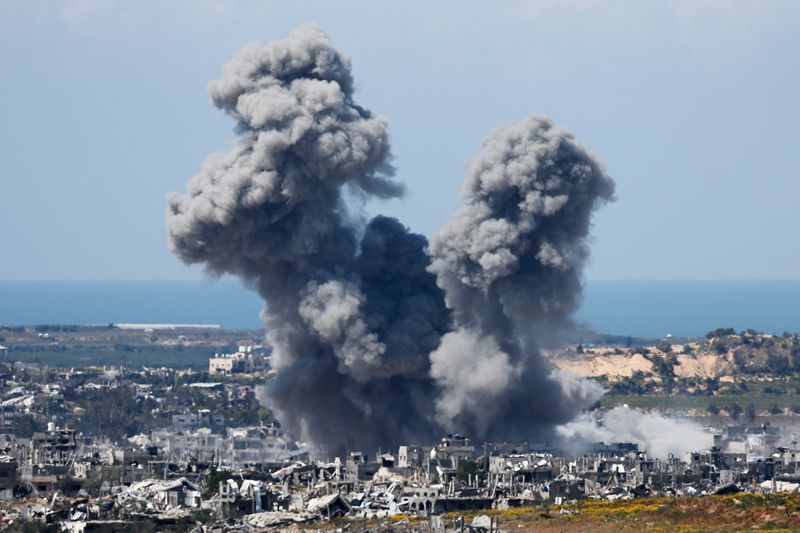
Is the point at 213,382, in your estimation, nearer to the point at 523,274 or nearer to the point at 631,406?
the point at 631,406

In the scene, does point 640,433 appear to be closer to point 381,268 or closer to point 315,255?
point 381,268

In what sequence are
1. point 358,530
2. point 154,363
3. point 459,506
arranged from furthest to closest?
point 154,363
point 459,506
point 358,530

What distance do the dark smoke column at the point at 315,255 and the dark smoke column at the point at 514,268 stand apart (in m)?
1.33

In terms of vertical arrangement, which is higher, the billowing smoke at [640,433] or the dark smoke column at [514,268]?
the dark smoke column at [514,268]

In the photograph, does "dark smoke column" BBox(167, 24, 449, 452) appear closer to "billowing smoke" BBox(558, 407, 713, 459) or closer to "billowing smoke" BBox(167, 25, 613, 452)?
"billowing smoke" BBox(167, 25, 613, 452)

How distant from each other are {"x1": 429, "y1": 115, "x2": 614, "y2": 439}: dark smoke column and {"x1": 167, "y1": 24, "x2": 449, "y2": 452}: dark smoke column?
133 cm

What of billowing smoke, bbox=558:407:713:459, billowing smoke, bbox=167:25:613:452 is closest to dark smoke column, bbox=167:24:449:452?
billowing smoke, bbox=167:25:613:452

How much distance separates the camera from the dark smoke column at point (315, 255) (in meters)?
86.2

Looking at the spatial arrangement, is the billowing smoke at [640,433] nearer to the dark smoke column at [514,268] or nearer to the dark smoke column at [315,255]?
the dark smoke column at [514,268]

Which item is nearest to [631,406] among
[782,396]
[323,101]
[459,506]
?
[782,396]

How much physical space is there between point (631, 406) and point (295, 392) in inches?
1385

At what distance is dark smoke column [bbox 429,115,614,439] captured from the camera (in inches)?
3374

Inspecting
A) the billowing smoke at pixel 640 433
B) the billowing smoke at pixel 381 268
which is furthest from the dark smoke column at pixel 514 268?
the billowing smoke at pixel 640 433

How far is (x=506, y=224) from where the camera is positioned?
86562 millimetres
